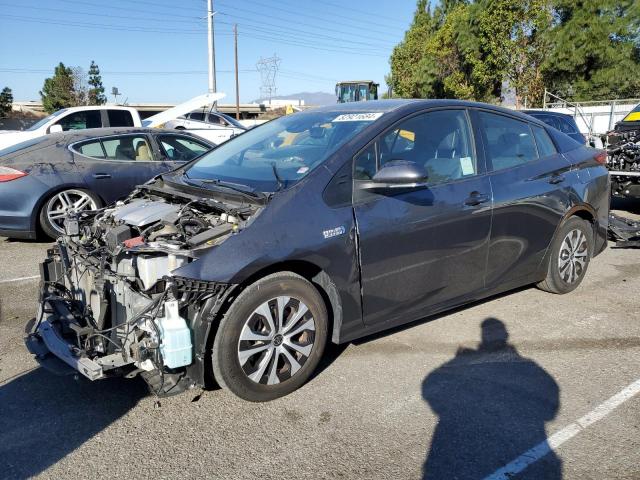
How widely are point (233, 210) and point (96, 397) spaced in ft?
4.55

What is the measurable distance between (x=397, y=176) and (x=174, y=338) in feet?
5.31

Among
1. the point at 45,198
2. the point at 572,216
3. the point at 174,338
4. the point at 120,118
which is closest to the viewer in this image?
the point at 174,338

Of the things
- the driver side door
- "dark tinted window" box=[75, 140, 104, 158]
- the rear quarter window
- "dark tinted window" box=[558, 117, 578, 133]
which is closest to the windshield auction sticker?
the driver side door

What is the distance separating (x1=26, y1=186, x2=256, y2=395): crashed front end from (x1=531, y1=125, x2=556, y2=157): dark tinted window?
9.35ft

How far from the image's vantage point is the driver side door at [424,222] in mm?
3510

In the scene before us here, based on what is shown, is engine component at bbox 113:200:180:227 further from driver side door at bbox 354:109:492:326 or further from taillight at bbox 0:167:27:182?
taillight at bbox 0:167:27:182

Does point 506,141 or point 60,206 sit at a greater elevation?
point 506,141

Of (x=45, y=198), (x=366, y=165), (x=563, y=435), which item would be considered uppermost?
(x=366, y=165)

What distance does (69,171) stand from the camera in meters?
7.15

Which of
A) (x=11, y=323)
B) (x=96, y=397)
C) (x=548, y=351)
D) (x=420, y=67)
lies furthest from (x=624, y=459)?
(x=420, y=67)

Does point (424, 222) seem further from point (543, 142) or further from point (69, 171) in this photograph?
point (69, 171)

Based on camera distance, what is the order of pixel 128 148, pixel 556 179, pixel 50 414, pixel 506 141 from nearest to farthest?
pixel 50 414, pixel 506 141, pixel 556 179, pixel 128 148

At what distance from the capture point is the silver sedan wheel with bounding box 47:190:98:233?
23.1 feet

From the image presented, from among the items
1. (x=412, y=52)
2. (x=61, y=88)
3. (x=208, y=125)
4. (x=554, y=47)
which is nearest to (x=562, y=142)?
(x=208, y=125)
